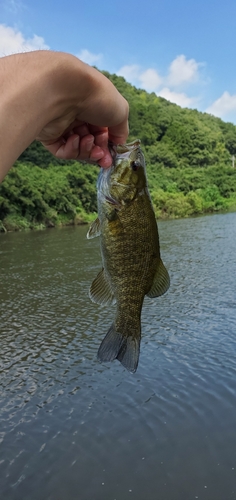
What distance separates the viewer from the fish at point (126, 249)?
2246 millimetres

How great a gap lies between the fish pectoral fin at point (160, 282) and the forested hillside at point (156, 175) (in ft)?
131

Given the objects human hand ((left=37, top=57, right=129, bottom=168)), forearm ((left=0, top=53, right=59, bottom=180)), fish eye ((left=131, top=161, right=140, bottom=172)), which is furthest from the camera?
fish eye ((left=131, top=161, right=140, bottom=172))

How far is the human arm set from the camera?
1.50 meters

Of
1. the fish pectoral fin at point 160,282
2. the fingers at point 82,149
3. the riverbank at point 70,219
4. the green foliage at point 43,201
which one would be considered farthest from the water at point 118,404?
the green foliage at point 43,201

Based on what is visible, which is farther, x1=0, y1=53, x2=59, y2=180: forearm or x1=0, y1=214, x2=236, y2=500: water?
x1=0, y1=214, x2=236, y2=500: water

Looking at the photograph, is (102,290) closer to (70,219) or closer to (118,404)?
(118,404)

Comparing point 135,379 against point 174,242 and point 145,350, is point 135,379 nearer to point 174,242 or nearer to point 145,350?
point 145,350

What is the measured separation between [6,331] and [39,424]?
17.0 feet

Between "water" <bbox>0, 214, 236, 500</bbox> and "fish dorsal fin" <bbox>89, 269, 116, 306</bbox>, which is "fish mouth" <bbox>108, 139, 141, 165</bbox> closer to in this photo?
"fish dorsal fin" <bbox>89, 269, 116, 306</bbox>

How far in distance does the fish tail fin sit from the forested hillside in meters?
40.1

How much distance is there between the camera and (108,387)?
869 centimetres

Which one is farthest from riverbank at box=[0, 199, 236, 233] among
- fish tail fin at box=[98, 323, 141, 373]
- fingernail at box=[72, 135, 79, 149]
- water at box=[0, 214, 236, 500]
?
fish tail fin at box=[98, 323, 141, 373]

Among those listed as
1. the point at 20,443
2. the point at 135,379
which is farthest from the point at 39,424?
the point at 135,379

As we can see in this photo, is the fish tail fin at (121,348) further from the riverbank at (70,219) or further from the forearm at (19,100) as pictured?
the riverbank at (70,219)
